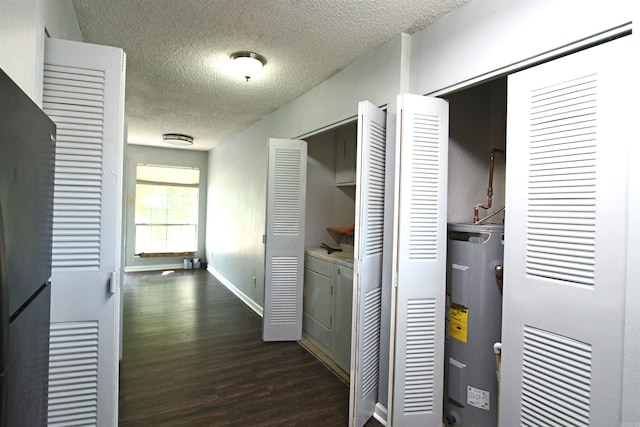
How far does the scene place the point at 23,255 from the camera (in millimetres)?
735

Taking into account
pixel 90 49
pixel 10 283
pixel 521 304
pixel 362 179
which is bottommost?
pixel 521 304

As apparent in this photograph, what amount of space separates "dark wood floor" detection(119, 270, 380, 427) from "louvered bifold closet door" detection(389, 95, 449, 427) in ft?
1.49

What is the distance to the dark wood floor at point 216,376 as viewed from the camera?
2182mm

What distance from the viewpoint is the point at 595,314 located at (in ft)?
4.20

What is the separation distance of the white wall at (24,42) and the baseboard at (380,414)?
2512 mm

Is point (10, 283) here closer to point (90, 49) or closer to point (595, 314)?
point (90, 49)

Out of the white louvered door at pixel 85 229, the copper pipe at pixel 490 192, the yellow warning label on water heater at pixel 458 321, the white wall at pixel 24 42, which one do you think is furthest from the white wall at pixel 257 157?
the white wall at pixel 24 42

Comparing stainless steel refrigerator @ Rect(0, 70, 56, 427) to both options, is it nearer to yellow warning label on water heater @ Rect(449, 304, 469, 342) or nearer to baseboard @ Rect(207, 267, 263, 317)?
yellow warning label on water heater @ Rect(449, 304, 469, 342)

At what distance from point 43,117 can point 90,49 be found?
82 centimetres

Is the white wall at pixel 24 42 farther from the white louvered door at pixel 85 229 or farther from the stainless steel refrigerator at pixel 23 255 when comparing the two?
the stainless steel refrigerator at pixel 23 255

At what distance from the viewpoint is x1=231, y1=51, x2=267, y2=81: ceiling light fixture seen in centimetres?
250

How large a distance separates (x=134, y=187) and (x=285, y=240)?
15.0 feet

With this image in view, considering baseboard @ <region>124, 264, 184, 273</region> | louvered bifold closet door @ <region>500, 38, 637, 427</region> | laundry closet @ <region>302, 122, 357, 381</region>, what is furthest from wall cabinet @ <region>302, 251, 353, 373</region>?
baseboard @ <region>124, 264, 184, 273</region>

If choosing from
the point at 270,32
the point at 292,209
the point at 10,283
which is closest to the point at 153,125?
the point at 292,209
